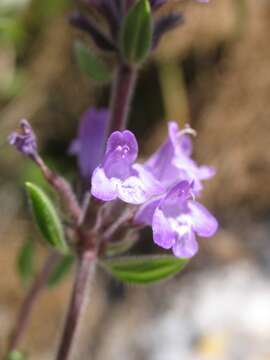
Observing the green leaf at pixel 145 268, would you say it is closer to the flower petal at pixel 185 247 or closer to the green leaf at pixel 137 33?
the flower petal at pixel 185 247

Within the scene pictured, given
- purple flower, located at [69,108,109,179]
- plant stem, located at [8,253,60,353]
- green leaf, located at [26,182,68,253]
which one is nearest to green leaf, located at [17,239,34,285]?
plant stem, located at [8,253,60,353]

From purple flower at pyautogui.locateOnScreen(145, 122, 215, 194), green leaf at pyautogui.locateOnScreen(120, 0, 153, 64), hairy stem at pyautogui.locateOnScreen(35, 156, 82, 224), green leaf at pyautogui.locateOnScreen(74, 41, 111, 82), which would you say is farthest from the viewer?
green leaf at pyautogui.locateOnScreen(74, 41, 111, 82)

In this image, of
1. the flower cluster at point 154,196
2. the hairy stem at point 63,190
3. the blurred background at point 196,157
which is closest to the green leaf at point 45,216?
the hairy stem at point 63,190

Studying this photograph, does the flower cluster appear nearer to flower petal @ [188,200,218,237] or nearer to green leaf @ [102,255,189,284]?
flower petal @ [188,200,218,237]

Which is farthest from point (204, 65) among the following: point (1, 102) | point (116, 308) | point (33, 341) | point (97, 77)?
point (97, 77)

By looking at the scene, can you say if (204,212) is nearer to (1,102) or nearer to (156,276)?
(156,276)

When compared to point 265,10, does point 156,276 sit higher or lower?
lower
